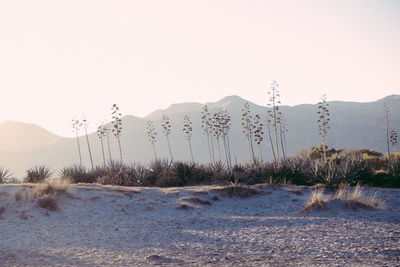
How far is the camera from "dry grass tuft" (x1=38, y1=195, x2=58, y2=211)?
10838 mm

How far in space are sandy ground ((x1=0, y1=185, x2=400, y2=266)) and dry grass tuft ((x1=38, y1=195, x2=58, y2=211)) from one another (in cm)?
17

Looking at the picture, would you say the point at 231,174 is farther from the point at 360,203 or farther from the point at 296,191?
the point at 360,203

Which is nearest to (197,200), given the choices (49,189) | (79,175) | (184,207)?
(184,207)

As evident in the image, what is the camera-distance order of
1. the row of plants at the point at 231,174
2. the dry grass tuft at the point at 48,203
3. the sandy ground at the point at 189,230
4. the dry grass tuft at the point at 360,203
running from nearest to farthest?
the sandy ground at the point at 189,230
the dry grass tuft at the point at 48,203
the dry grass tuft at the point at 360,203
the row of plants at the point at 231,174

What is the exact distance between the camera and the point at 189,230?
938cm

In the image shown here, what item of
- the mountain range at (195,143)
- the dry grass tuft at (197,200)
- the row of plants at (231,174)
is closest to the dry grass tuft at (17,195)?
the row of plants at (231,174)

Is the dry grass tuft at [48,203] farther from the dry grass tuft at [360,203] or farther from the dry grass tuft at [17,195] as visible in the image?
the dry grass tuft at [360,203]

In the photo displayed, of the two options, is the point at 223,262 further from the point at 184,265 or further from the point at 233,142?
the point at 233,142

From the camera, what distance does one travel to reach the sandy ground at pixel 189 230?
6.75 m

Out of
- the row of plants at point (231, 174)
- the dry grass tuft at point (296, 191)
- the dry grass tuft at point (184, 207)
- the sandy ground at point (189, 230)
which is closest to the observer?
the sandy ground at point (189, 230)

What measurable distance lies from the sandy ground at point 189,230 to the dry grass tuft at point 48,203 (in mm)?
167

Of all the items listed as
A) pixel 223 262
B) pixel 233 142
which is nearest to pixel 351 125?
pixel 233 142

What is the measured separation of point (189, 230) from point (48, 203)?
15.7 ft

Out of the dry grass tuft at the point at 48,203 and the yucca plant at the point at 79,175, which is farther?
the yucca plant at the point at 79,175
